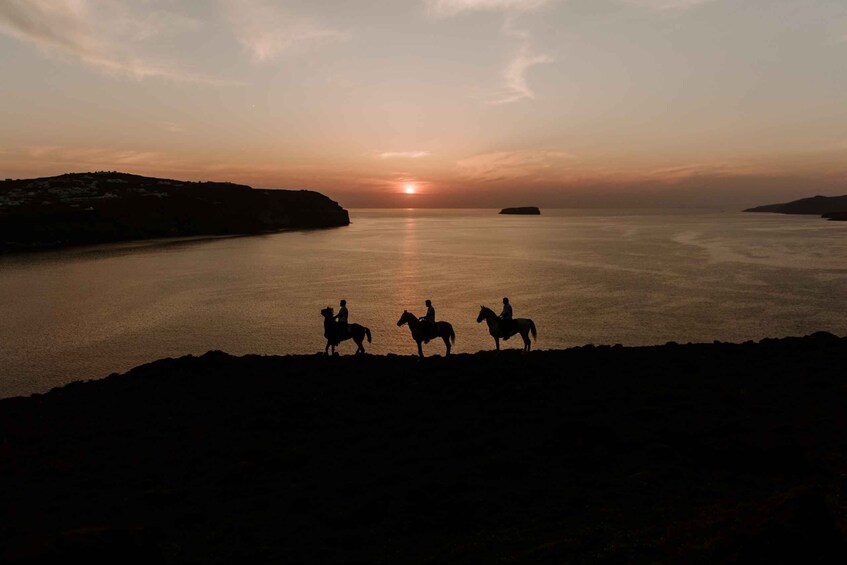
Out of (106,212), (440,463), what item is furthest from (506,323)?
(106,212)

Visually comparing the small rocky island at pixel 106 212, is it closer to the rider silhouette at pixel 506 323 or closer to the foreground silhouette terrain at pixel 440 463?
the foreground silhouette terrain at pixel 440 463

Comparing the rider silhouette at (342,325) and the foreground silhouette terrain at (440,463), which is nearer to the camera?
the foreground silhouette terrain at (440,463)

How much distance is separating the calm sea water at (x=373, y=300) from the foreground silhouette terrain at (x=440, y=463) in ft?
47.8

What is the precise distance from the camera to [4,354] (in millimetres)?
35000

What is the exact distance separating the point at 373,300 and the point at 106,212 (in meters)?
121

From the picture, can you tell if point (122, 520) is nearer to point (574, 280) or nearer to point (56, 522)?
point (56, 522)

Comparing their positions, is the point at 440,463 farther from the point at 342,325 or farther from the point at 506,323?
the point at 342,325

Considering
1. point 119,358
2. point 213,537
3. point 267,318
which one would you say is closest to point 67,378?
point 119,358

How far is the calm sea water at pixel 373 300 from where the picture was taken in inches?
1458

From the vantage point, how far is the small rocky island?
121 m

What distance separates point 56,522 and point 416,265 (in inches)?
3191

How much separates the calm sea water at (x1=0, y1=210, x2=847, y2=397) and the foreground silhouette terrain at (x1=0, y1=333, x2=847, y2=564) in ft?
47.8

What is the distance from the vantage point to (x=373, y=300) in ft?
184

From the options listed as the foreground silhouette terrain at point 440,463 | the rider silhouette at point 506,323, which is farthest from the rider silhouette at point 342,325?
the rider silhouette at point 506,323
